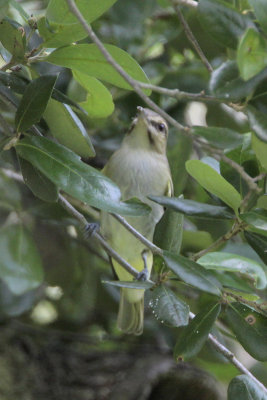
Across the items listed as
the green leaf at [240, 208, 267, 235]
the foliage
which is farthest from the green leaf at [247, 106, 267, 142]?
the green leaf at [240, 208, 267, 235]

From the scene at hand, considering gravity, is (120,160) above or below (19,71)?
below

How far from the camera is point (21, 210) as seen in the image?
108 inches

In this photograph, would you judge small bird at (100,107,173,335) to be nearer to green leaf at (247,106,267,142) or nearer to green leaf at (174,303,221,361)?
green leaf at (174,303,221,361)

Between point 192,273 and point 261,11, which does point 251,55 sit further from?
point 192,273

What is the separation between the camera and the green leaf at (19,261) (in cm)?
243

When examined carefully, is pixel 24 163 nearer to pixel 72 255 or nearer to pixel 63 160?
pixel 63 160

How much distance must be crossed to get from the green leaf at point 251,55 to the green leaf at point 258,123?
0.13 meters

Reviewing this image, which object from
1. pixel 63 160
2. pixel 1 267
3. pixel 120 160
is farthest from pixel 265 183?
pixel 120 160

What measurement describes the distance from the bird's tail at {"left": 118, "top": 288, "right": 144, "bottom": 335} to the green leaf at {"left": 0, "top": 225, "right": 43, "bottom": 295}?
1.97 ft

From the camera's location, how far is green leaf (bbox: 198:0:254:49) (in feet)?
4.77

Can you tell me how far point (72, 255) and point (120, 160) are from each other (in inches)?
19.7

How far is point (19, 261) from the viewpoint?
99.4 inches

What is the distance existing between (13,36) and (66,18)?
153 millimetres

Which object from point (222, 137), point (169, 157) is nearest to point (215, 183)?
point (222, 137)
